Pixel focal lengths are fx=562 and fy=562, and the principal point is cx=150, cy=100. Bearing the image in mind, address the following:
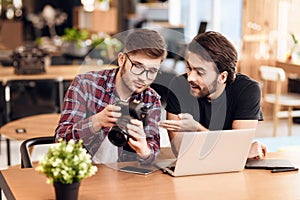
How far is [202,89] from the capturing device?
7.52 ft

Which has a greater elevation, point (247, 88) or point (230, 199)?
point (247, 88)

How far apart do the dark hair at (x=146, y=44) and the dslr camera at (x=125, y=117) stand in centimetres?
26

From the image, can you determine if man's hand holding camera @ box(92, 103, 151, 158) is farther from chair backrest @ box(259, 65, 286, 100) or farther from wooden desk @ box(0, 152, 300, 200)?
chair backrest @ box(259, 65, 286, 100)

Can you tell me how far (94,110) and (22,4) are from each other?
33.7 feet

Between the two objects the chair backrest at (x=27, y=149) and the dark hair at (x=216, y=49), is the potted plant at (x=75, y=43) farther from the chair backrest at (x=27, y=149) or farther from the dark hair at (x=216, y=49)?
the dark hair at (x=216, y=49)

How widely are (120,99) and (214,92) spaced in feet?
1.34

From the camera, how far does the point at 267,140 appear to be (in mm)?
4531

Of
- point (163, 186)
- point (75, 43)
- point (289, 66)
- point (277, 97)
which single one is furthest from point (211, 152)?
point (289, 66)

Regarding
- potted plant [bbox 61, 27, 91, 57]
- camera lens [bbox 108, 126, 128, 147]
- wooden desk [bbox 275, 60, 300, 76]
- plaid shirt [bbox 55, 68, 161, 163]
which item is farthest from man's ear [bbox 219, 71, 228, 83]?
wooden desk [bbox 275, 60, 300, 76]

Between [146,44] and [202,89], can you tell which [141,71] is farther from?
[202,89]

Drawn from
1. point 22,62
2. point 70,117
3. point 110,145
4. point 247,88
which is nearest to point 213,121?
point 247,88

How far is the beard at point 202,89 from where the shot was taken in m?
2.26

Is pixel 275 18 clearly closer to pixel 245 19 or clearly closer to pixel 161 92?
pixel 245 19

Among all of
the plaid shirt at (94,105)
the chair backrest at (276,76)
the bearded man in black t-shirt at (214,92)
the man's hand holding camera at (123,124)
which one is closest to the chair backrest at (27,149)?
the plaid shirt at (94,105)
